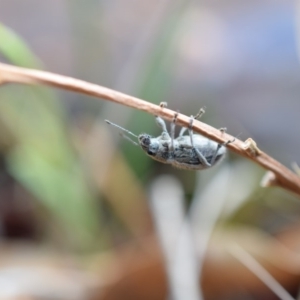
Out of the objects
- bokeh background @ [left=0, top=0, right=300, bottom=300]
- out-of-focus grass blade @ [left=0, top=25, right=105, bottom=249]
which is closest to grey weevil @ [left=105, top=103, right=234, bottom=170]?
bokeh background @ [left=0, top=0, right=300, bottom=300]

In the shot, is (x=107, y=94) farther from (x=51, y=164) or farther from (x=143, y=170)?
(x=143, y=170)

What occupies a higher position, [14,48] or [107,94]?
[14,48]

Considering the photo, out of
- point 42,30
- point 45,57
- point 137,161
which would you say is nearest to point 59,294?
point 137,161

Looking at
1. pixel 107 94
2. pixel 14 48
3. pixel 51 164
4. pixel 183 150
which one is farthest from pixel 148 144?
pixel 51 164

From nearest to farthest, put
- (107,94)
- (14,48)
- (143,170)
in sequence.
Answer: (107,94)
(14,48)
(143,170)

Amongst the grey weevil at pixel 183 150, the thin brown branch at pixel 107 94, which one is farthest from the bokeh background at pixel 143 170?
the thin brown branch at pixel 107 94

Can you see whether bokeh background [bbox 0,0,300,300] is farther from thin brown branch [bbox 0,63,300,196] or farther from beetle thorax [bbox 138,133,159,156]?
thin brown branch [bbox 0,63,300,196]

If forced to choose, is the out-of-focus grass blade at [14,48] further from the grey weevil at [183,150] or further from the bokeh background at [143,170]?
the grey weevil at [183,150]

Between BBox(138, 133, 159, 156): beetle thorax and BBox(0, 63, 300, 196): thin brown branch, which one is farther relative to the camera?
BBox(138, 133, 159, 156): beetle thorax
